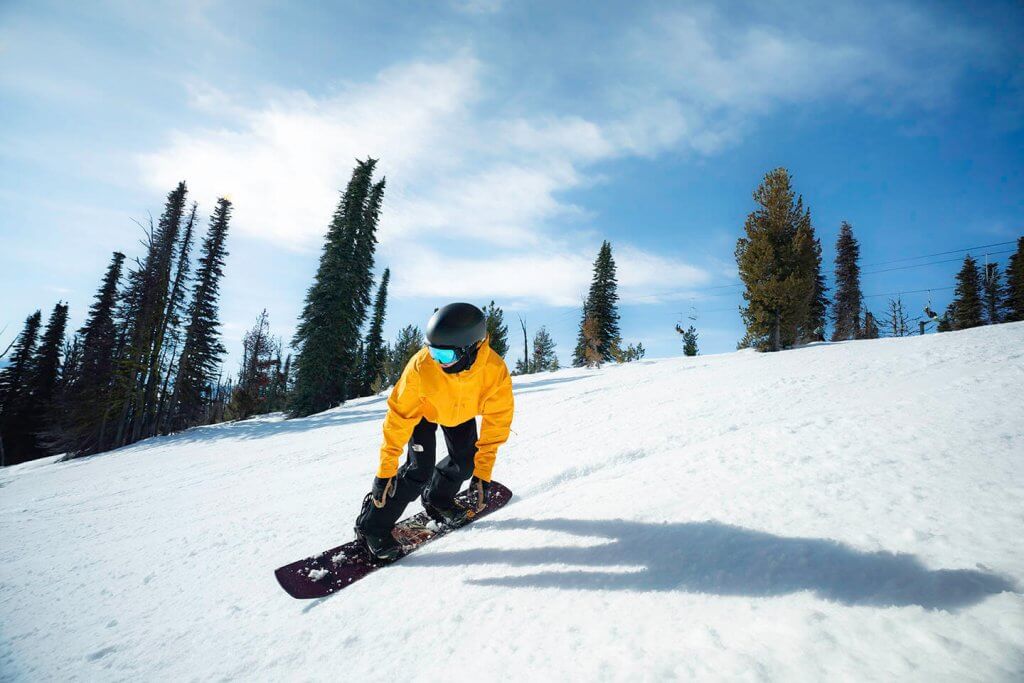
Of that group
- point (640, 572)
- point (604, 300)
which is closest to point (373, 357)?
point (604, 300)

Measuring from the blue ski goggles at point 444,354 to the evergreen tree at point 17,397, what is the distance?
161ft

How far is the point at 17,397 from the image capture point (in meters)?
35.0

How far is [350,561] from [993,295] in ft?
197

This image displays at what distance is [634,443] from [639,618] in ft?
10.9

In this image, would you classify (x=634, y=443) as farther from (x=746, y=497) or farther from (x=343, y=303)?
(x=343, y=303)

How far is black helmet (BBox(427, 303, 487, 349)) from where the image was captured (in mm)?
2949

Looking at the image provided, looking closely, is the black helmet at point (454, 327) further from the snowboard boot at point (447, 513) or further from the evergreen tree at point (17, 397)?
the evergreen tree at point (17, 397)

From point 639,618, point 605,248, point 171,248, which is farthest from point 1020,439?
point 605,248

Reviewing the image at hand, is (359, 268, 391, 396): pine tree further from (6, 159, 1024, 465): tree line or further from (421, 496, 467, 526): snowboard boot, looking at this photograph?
(421, 496, 467, 526): snowboard boot

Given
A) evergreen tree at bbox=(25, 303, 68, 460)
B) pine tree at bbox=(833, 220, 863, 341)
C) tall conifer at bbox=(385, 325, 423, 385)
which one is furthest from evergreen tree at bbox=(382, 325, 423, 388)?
pine tree at bbox=(833, 220, 863, 341)

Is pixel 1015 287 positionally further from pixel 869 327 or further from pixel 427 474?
pixel 427 474

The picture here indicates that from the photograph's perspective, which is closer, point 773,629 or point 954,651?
point 954,651

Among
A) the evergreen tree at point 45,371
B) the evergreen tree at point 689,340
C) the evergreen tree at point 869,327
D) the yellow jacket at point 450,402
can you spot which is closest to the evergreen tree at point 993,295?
the evergreen tree at point 869,327

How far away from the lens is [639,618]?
75.7 inches
